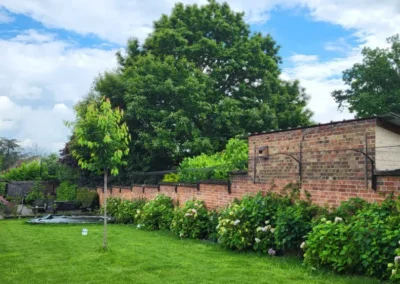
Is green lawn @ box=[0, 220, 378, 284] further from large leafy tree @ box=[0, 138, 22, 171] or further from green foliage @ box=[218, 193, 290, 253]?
large leafy tree @ box=[0, 138, 22, 171]

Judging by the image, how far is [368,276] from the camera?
5.40 meters

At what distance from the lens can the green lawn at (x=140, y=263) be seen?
18.6ft

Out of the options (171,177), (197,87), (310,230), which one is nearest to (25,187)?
(197,87)

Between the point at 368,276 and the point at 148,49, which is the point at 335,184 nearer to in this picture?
the point at 368,276

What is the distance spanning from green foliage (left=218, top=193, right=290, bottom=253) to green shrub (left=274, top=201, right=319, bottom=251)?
271 millimetres

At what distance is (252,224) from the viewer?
7770 millimetres

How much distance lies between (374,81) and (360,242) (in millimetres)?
28613

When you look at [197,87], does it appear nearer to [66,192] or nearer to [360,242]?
[66,192]

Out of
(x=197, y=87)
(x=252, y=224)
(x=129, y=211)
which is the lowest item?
(x=129, y=211)

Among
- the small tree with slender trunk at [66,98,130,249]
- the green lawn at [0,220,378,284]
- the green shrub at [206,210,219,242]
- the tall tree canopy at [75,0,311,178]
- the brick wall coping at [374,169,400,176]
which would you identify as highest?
the tall tree canopy at [75,0,311,178]

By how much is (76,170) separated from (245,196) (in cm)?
1509

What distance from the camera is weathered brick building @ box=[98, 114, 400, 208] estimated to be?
6410 mm

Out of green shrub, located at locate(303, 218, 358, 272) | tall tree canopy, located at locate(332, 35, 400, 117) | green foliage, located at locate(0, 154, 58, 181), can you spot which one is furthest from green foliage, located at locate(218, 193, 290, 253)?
tall tree canopy, located at locate(332, 35, 400, 117)

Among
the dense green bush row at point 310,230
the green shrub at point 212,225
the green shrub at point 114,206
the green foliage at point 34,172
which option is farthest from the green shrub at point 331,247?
the green foliage at point 34,172
